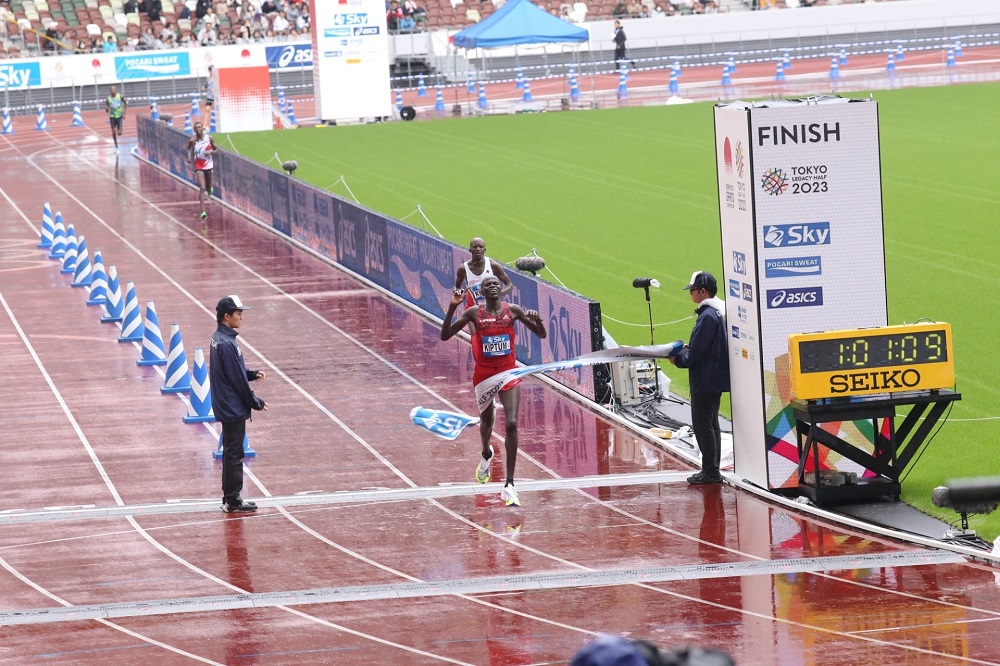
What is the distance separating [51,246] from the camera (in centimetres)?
3062

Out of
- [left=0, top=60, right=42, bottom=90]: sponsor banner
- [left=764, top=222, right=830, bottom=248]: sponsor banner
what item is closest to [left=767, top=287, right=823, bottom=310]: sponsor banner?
[left=764, top=222, right=830, bottom=248]: sponsor banner

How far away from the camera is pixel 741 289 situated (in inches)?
527

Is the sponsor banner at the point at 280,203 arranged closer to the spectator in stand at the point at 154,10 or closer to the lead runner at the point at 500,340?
the lead runner at the point at 500,340

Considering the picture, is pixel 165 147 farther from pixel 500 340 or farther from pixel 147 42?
pixel 500 340

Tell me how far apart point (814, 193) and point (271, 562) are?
5387mm

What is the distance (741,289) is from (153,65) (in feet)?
164

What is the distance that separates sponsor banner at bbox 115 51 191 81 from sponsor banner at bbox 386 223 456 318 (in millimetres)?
37931

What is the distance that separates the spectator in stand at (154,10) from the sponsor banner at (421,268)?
4134cm

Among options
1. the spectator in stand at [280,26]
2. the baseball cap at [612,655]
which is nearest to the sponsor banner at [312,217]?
the baseball cap at [612,655]

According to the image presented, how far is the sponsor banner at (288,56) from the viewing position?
60562mm

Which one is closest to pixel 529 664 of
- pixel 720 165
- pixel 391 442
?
pixel 720 165

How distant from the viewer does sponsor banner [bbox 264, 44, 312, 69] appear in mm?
60562

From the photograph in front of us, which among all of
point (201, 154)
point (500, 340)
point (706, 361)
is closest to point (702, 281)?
point (706, 361)

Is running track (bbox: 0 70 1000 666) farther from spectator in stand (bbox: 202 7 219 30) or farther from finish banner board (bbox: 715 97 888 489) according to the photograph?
spectator in stand (bbox: 202 7 219 30)
